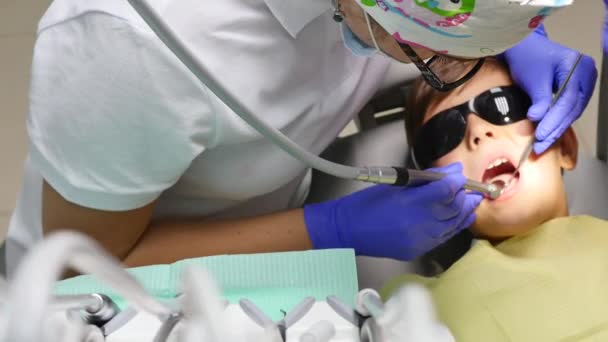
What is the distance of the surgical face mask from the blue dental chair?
1.58 ft

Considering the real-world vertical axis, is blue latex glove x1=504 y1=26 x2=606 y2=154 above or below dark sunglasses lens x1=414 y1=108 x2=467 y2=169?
below

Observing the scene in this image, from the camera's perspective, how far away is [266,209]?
1.15m

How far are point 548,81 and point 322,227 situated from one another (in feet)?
1.53

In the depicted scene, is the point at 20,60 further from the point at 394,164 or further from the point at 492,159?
the point at 492,159

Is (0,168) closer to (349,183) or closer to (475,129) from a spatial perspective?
(349,183)

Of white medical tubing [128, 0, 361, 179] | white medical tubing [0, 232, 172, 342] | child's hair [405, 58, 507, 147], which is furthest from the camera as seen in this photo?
child's hair [405, 58, 507, 147]

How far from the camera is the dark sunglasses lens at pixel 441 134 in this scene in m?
1.03

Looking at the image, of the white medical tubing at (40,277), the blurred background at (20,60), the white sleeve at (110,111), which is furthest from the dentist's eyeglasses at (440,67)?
the blurred background at (20,60)

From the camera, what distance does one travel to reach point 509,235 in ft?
3.39

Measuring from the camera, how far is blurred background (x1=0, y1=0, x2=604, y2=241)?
1.78 metres

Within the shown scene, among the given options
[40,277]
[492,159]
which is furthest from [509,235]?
[40,277]

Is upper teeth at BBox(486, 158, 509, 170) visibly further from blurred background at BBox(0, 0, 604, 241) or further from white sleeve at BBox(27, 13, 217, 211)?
blurred background at BBox(0, 0, 604, 241)


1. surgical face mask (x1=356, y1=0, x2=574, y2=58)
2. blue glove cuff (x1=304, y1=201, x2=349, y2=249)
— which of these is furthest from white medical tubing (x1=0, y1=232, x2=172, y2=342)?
blue glove cuff (x1=304, y1=201, x2=349, y2=249)

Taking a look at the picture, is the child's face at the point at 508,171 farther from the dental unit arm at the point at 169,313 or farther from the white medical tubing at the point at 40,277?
the white medical tubing at the point at 40,277
